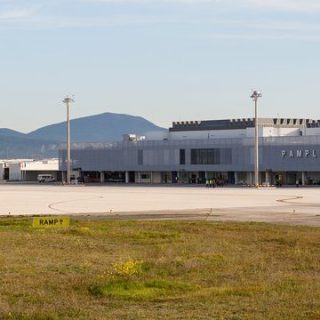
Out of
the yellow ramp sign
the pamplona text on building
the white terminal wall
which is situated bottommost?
the yellow ramp sign

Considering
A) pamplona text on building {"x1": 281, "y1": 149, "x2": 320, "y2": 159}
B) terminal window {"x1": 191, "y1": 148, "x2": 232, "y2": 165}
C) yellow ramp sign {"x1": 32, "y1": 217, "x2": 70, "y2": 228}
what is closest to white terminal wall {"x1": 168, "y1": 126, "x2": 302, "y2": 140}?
terminal window {"x1": 191, "y1": 148, "x2": 232, "y2": 165}

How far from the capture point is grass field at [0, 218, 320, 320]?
20000 millimetres

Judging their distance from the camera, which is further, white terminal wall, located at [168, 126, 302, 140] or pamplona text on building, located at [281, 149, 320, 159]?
white terminal wall, located at [168, 126, 302, 140]

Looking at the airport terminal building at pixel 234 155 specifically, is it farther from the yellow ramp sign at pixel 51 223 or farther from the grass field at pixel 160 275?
the grass field at pixel 160 275

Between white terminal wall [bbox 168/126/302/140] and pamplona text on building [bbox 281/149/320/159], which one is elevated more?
white terminal wall [bbox 168/126/302/140]

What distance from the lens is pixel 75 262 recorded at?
29547mm

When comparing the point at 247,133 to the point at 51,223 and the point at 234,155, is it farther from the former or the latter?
the point at 51,223

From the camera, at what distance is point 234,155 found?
173875 millimetres

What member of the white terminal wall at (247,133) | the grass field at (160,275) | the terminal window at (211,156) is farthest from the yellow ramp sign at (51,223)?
the white terminal wall at (247,133)

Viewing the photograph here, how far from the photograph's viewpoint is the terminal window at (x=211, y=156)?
17588 cm

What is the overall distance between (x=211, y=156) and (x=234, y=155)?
7434 millimetres

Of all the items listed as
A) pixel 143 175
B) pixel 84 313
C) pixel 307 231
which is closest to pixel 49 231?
pixel 307 231

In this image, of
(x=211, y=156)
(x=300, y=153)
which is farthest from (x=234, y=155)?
(x=300, y=153)

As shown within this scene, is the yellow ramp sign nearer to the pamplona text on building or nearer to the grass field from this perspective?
the grass field
